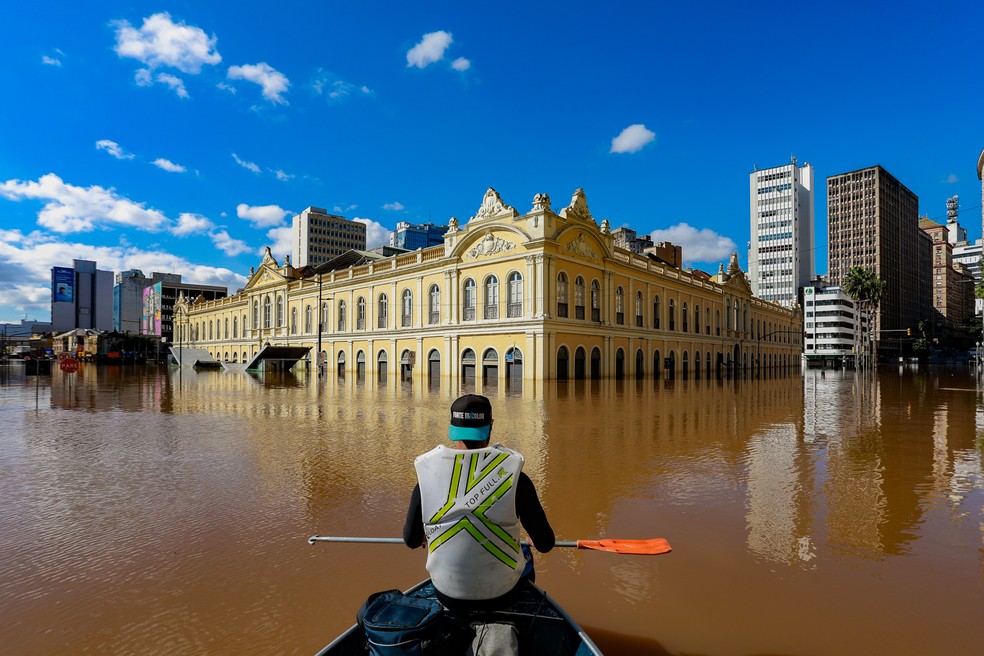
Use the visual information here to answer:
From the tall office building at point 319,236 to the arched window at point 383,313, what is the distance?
274ft

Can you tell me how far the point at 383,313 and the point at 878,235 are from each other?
112 m

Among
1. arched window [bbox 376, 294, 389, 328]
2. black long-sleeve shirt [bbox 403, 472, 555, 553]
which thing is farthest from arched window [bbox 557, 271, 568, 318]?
black long-sleeve shirt [bbox 403, 472, 555, 553]

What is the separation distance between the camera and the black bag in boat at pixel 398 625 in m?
2.29

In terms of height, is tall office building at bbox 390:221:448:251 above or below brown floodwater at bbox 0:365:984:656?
above

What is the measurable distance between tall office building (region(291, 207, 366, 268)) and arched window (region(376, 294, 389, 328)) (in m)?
83.6

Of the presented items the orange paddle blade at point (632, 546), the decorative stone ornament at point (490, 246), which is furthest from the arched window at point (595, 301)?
the orange paddle blade at point (632, 546)

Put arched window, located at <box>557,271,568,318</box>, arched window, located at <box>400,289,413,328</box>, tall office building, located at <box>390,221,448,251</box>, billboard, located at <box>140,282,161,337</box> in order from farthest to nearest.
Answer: tall office building, located at <box>390,221,448,251</box>
billboard, located at <box>140,282,161,337</box>
arched window, located at <box>400,289,413,328</box>
arched window, located at <box>557,271,568,318</box>

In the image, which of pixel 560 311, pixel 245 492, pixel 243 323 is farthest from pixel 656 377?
pixel 243 323

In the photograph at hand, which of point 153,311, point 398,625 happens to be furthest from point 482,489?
point 153,311

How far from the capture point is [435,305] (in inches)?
1427

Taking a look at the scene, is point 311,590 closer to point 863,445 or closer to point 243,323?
point 863,445

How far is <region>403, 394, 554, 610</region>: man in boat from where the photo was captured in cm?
264

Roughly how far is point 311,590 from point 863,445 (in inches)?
427

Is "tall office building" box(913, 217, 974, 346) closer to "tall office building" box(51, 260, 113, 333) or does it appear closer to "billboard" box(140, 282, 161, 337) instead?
"billboard" box(140, 282, 161, 337)
